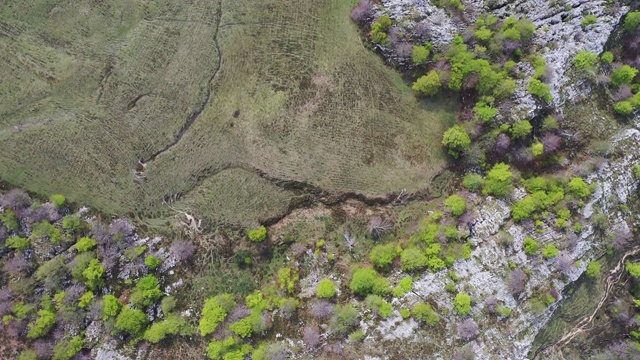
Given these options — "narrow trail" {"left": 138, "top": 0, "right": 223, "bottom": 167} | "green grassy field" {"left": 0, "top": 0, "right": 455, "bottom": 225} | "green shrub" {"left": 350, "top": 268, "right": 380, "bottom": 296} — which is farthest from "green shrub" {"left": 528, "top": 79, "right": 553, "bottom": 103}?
"narrow trail" {"left": 138, "top": 0, "right": 223, "bottom": 167}

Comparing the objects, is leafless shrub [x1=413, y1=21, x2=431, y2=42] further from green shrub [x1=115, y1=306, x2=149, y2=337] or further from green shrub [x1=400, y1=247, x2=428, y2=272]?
green shrub [x1=115, y1=306, x2=149, y2=337]

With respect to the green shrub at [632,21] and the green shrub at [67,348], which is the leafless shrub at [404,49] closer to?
the green shrub at [632,21]

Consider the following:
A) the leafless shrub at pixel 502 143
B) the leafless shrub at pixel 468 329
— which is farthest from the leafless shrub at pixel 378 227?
the leafless shrub at pixel 502 143

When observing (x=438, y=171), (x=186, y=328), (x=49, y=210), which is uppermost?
(x=438, y=171)

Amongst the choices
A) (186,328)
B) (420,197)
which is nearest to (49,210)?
(186,328)

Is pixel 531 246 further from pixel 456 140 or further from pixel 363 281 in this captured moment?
pixel 363 281

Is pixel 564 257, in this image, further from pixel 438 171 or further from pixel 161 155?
pixel 161 155
